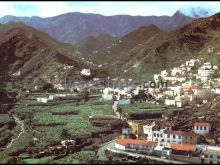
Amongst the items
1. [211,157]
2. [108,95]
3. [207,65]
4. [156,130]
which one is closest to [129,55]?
[207,65]

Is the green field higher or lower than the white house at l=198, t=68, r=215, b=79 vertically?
lower

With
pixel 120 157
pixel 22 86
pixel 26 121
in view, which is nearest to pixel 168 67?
pixel 22 86

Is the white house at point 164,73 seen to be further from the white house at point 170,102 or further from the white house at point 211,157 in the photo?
the white house at point 211,157

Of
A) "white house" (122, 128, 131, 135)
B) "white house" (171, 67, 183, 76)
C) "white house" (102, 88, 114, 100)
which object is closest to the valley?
"white house" (171, 67, 183, 76)

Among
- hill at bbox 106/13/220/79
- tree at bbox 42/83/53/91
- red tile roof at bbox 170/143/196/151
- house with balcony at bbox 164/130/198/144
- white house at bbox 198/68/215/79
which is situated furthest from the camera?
hill at bbox 106/13/220/79

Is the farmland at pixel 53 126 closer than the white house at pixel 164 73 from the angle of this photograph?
Yes

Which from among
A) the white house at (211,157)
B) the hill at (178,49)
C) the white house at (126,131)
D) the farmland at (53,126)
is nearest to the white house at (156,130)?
the white house at (126,131)

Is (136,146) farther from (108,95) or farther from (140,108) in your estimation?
(108,95)

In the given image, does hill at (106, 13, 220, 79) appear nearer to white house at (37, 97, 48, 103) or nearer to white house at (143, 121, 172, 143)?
white house at (37, 97, 48, 103)
